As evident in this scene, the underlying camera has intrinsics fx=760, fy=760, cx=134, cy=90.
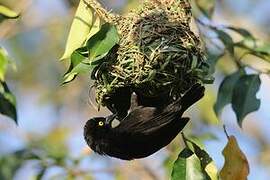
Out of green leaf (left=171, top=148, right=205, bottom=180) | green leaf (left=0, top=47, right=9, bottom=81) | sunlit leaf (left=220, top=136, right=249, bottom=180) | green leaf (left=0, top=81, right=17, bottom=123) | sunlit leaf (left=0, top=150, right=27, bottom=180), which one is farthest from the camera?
sunlit leaf (left=0, top=150, right=27, bottom=180)

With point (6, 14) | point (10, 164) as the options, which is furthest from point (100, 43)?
point (10, 164)

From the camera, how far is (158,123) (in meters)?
2.72

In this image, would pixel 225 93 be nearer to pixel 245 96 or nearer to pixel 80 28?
pixel 245 96

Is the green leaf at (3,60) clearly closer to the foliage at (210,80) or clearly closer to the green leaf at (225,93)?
the foliage at (210,80)

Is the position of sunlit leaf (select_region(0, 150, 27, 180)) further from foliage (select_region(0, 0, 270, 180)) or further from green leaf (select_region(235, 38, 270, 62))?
green leaf (select_region(235, 38, 270, 62))

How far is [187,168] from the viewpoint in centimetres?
272

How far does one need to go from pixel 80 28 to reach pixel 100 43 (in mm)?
336

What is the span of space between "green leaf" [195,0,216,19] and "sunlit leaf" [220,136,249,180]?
139 cm

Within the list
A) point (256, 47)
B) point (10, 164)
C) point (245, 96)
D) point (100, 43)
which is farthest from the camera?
point (10, 164)

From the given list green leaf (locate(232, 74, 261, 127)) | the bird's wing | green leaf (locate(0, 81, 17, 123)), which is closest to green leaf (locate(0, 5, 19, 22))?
green leaf (locate(0, 81, 17, 123))

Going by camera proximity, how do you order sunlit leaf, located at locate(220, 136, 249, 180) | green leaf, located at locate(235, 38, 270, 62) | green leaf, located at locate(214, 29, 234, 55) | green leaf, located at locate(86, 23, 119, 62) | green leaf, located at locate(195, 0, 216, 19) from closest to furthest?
green leaf, located at locate(86, 23, 119, 62), sunlit leaf, located at locate(220, 136, 249, 180), green leaf, located at locate(235, 38, 270, 62), green leaf, located at locate(214, 29, 234, 55), green leaf, located at locate(195, 0, 216, 19)

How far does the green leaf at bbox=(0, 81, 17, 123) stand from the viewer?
3387 mm

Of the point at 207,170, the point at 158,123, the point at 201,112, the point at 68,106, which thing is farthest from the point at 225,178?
the point at 68,106

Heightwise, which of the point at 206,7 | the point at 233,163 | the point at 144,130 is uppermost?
the point at 144,130
